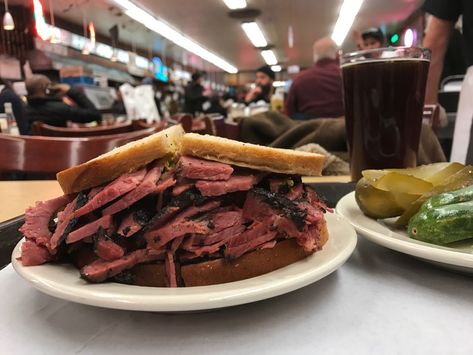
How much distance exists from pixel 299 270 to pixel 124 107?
912 centimetres

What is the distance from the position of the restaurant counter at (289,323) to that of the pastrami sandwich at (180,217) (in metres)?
0.05

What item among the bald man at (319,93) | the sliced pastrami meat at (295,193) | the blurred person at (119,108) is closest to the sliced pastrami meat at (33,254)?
the sliced pastrami meat at (295,193)

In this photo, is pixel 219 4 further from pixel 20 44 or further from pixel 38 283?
pixel 38 283

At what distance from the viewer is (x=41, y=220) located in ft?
2.18

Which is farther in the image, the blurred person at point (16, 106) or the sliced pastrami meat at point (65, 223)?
the blurred person at point (16, 106)

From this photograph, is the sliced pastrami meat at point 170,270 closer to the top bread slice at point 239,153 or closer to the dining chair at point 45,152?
the top bread slice at point 239,153

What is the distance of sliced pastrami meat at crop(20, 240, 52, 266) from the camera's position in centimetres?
61

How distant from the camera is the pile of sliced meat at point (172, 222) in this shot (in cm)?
57

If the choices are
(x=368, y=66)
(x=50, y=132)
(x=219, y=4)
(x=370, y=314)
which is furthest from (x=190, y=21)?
(x=370, y=314)

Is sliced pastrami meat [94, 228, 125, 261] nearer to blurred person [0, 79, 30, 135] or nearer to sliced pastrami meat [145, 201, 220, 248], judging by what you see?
sliced pastrami meat [145, 201, 220, 248]

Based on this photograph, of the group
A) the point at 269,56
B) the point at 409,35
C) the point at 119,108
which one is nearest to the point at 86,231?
the point at 119,108

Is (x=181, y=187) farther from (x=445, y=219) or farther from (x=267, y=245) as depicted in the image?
(x=445, y=219)

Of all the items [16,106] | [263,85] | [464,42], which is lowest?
[16,106]

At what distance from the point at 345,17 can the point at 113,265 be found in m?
11.9
